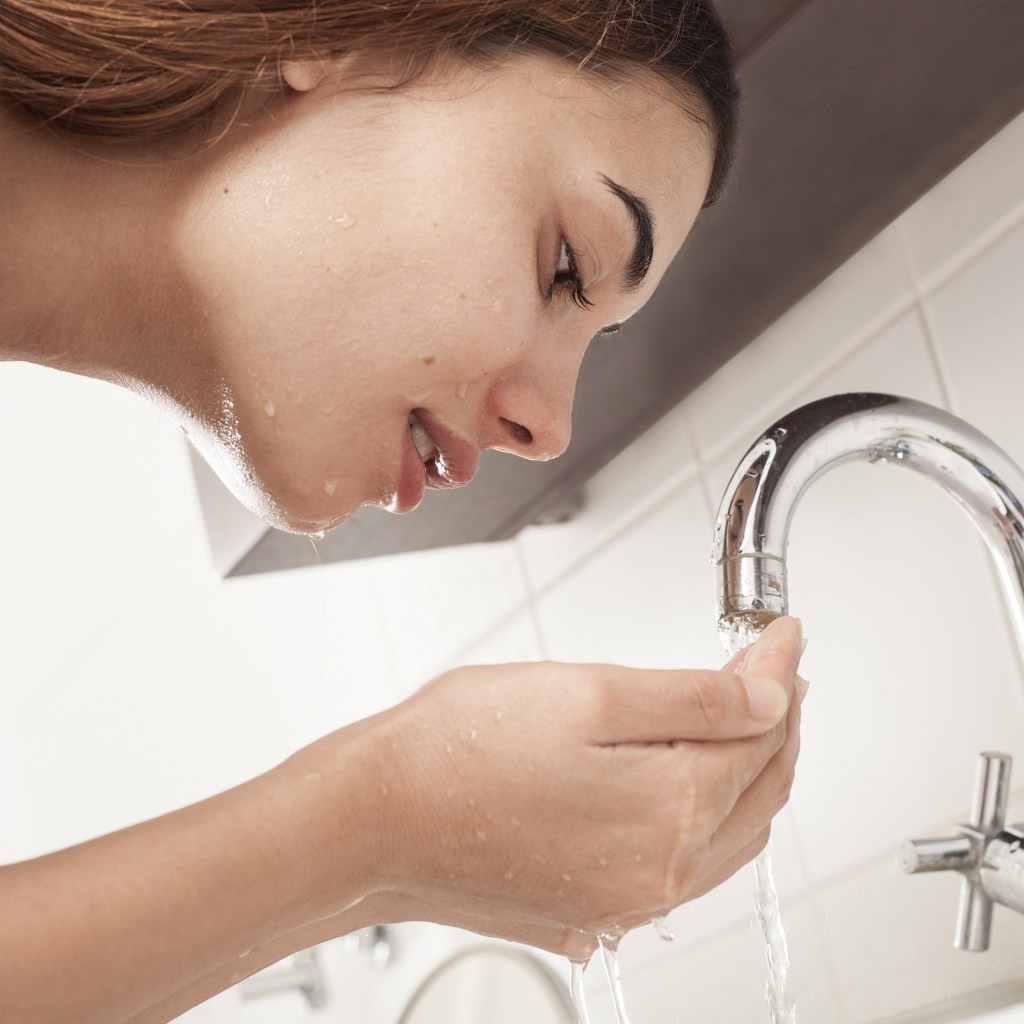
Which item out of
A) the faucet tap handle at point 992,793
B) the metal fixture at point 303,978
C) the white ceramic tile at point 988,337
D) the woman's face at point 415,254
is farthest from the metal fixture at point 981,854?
the metal fixture at point 303,978

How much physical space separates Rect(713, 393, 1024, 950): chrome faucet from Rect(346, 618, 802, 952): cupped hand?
0.38 feet

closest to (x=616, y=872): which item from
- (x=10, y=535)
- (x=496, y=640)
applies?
(x=496, y=640)

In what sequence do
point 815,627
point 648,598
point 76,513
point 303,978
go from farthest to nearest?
point 76,513, point 303,978, point 648,598, point 815,627

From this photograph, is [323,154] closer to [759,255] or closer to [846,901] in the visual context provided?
[759,255]

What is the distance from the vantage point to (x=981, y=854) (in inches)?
28.5

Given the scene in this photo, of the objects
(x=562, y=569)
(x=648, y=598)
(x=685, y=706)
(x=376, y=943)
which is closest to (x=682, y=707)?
(x=685, y=706)

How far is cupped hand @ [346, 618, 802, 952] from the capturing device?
1.70 feet

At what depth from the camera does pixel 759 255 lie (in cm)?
92

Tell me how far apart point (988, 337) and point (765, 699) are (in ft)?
1.40

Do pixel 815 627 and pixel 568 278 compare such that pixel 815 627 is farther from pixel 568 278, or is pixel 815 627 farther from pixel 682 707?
pixel 682 707

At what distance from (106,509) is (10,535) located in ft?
1.10

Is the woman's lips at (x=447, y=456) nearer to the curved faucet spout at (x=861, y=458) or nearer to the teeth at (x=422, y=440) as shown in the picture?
the teeth at (x=422, y=440)

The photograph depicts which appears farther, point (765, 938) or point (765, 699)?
point (765, 938)

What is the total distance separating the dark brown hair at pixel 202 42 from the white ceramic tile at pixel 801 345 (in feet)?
1.05
